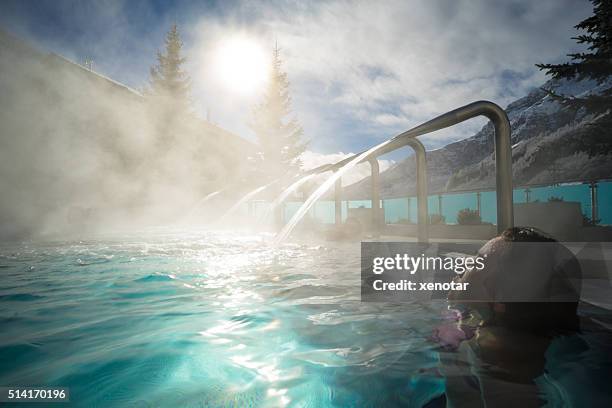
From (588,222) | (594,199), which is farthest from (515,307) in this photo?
(594,199)

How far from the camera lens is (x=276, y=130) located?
21.0 metres

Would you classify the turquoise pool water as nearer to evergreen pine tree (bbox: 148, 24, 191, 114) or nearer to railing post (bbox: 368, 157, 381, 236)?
railing post (bbox: 368, 157, 381, 236)

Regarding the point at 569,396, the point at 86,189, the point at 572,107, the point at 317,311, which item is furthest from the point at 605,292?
the point at 86,189

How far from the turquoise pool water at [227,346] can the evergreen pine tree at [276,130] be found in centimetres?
1774

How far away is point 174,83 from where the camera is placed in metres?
18.7

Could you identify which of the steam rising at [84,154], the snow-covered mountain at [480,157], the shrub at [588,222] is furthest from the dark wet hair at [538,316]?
the steam rising at [84,154]

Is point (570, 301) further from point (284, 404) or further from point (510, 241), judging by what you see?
point (284, 404)

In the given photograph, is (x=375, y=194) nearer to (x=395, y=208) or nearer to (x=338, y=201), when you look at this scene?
(x=338, y=201)

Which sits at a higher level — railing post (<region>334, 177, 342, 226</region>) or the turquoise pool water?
railing post (<region>334, 177, 342, 226</region>)

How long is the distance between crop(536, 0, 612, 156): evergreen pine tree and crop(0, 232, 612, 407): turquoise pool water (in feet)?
24.9

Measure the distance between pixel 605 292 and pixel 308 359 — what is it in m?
2.55

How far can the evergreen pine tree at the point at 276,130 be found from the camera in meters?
20.8

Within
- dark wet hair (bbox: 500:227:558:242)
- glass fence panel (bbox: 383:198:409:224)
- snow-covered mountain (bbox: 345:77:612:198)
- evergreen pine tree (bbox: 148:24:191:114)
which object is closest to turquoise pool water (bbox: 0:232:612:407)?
dark wet hair (bbox: 500:227:558:242)

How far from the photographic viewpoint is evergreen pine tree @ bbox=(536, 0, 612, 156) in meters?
6.65
